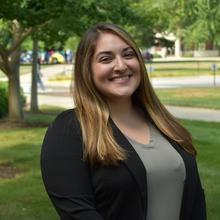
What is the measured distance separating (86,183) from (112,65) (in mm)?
458

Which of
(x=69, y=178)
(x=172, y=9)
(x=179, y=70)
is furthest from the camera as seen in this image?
(x=179, y=70)

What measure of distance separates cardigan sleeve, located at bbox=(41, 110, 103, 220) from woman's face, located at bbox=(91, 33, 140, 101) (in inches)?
10.0

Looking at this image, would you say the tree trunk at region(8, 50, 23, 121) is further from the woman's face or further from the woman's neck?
the woman's face

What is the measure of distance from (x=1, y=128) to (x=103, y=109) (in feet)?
36.7

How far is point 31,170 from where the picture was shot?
8.25 meters

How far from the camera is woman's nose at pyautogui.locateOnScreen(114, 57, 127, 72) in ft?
7.44

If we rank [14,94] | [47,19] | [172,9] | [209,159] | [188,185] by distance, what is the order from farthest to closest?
[14,94] → [172,9] → [47,19] → [209,159] → [188,185]

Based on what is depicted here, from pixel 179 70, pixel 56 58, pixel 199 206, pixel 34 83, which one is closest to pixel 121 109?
pixel 199 206

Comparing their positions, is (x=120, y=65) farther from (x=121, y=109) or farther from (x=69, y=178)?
(x=69, y=178)

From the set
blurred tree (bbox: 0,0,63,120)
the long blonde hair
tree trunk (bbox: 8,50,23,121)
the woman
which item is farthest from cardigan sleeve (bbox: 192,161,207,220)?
tree trunk (bbox: 8,50,23,121)

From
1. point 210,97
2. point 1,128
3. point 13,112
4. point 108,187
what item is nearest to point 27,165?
point 1,128

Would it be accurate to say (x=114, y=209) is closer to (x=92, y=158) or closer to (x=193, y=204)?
(x=92, y=158)

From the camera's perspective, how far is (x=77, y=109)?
7.42ft

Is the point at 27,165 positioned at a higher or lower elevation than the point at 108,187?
lower
